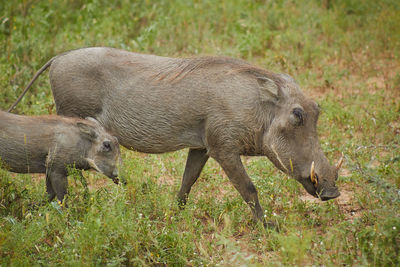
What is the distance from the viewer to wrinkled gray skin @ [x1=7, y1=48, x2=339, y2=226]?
406cm

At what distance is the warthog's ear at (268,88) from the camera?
409 centimetres

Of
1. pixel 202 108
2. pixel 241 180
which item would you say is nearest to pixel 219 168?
pixel 241 180

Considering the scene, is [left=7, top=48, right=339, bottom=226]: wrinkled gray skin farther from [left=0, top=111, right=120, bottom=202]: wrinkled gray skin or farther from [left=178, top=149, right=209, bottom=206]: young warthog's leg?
[left=0, top=111, right=120, bottom=202]: wrinkled gray skin

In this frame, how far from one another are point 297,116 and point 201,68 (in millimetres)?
903

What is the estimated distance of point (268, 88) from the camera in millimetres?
4098

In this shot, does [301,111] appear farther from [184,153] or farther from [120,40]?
[120,40]

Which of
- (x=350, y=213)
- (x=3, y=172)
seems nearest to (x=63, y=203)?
(x=3, y=172)

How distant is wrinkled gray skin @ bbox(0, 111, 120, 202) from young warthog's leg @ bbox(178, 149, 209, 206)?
0.65 meters

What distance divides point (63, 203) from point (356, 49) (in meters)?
5.34

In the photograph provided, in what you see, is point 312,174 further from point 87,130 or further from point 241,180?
point 87,130

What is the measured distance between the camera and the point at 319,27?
327 inches

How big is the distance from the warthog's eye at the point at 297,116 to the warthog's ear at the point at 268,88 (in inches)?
8.2

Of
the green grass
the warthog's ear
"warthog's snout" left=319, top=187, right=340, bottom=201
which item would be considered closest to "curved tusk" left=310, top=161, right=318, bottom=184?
"warthog's snout" left=319, top=187, right=340, bottom=201

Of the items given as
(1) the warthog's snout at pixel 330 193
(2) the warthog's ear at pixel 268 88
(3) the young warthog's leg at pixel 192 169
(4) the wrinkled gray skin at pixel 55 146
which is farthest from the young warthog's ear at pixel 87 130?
(1) the warthog's snout at pixel 330 193
